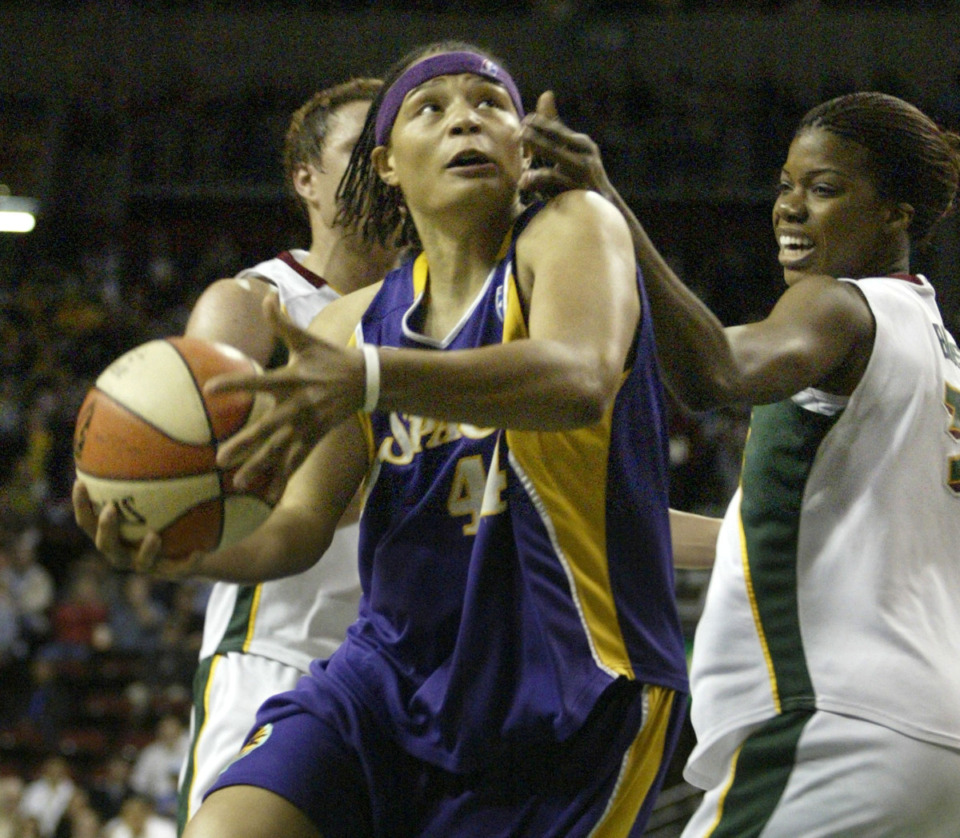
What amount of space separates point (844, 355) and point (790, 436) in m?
0.22

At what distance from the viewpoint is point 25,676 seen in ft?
35.8

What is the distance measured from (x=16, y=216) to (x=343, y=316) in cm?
1568

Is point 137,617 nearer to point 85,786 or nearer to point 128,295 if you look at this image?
point 85,786

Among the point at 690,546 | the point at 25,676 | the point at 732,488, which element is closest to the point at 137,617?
the point at 25,676

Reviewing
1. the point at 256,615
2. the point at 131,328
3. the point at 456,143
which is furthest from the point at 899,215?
the point at 131,328

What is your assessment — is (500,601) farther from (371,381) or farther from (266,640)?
(266,640)

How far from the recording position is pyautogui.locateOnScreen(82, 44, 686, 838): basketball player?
7.72 ft

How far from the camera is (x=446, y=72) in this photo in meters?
2.74

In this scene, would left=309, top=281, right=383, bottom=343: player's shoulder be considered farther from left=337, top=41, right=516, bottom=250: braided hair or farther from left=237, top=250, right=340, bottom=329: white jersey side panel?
left=237, top=250, right=340, bottom=329: white jersey side panel

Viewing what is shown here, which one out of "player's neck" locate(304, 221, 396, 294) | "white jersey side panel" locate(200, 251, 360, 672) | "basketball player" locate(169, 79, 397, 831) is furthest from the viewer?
"player's neck" locate(304, 221, 396, 294)

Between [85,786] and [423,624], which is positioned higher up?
[423,624]

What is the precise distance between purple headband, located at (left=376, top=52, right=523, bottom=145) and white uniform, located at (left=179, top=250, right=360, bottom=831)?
1163 mm

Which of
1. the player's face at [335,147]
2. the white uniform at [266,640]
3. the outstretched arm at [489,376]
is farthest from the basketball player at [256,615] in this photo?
the outstretched arm at [489,376]

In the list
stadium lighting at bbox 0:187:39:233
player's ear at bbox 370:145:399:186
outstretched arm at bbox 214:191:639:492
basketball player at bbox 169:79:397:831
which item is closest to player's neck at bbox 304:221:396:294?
basketball player at bbox 169:79:397:831
